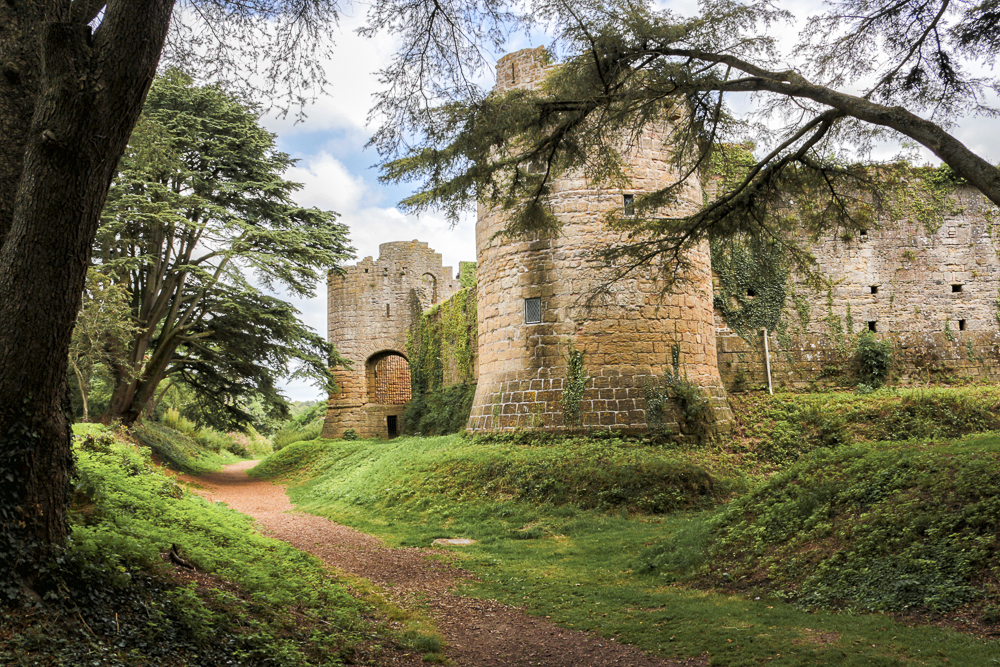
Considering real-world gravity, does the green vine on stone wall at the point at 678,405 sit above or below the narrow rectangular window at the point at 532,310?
below

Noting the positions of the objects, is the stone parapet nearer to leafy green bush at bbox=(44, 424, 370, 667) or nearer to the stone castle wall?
the stone castle wall

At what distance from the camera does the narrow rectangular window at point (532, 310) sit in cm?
1252

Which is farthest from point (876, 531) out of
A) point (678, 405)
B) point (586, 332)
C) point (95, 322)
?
point (95, 322)

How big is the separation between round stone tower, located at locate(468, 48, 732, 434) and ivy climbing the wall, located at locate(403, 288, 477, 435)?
11.3 feet

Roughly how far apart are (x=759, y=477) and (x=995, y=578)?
6869 millimetres

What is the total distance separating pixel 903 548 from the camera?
5.49 metres

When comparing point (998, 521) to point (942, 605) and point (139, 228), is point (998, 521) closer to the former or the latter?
point (942, 605)

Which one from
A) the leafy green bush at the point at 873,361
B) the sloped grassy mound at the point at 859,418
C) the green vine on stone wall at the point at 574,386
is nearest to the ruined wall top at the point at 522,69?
the green vine on stone wall at the point at 574,386

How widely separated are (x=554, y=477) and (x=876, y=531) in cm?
531

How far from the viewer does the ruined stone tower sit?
2341cm

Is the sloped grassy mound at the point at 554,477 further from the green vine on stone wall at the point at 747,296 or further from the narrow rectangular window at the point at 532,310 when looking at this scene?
the green vine on stone wall at the point at 747,296

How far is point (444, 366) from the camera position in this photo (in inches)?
721

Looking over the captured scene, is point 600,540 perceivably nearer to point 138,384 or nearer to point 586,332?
point 586,332

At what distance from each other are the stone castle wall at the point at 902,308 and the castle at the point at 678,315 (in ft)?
0.09
